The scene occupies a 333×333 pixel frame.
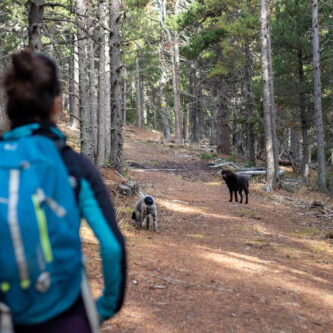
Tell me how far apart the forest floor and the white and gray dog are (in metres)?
0.22

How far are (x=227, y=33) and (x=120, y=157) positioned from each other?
12629mm

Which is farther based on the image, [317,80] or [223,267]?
[317,80]

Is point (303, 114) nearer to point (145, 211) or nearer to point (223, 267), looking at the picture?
point (145, 211)

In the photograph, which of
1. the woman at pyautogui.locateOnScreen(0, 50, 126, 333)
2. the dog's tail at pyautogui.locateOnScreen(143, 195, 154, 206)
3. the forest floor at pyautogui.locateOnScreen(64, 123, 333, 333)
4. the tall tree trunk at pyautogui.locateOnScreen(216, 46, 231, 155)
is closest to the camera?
the woman at pyautogui.locateOnScreen(0, 50, 126, 333)

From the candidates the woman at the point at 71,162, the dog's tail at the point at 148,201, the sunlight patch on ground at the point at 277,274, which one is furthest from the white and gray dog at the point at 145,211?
the woman at the point at 71,162

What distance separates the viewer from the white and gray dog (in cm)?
837

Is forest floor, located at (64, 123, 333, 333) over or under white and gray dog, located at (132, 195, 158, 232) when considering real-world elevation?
under

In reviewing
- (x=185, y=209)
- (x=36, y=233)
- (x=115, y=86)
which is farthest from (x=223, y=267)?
(x=115, y=86)

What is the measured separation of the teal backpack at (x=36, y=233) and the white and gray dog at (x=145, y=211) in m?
6.96

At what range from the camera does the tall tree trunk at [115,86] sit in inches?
465

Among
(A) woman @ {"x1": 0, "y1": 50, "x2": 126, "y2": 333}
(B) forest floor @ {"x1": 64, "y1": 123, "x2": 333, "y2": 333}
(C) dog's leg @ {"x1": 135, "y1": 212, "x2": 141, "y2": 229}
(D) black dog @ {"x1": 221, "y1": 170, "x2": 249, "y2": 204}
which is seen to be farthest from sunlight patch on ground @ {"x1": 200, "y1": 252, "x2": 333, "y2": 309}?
(D) black dog @ {"x1": 221, "y1": 170, "x2": 249, "y2": 204}

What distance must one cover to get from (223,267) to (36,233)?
5.62m

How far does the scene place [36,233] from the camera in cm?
128

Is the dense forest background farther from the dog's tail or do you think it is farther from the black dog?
the dog's tail
